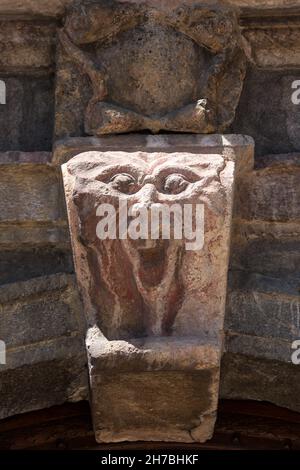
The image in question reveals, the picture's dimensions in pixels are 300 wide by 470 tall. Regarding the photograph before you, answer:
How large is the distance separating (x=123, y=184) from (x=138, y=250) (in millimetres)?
160

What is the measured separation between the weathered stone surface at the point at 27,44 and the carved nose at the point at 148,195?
53 cm

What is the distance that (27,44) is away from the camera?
2.61 metres

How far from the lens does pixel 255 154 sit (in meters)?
2.55

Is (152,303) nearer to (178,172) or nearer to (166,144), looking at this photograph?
(178,172)

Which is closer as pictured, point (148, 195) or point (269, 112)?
point (148, 195)

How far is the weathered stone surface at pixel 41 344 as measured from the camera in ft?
7.72

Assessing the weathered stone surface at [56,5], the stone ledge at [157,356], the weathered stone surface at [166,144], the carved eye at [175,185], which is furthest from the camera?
the weathered stone surface at [56,5]

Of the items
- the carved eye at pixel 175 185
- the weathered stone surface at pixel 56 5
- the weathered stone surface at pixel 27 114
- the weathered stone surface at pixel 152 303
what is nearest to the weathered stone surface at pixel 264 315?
the weathered stone surface at pixel 152 303

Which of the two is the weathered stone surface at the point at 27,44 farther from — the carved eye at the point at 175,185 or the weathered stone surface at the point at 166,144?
the carved eye at the point at 175,185

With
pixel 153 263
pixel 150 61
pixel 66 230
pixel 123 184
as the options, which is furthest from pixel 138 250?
pixel 150 61

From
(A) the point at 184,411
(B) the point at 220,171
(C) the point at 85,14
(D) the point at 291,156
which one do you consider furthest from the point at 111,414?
(C) the point at 85,14

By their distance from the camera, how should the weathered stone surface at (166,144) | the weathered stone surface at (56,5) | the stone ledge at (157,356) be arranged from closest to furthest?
the stone ledge at (157,356), the weathered stone surface at (166,144), the weathered stone surface at (56,5)

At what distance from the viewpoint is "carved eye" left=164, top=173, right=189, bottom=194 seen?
2.29 metres

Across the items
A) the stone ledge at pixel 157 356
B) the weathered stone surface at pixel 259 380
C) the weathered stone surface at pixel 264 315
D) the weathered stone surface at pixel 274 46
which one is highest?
the weathered stone surface at pixel 274 46
